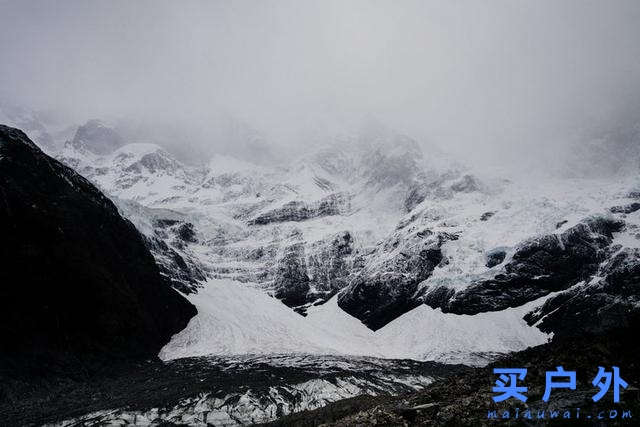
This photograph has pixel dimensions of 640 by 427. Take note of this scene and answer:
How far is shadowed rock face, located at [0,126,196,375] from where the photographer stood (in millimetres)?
88688

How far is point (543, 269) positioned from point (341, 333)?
251 feet

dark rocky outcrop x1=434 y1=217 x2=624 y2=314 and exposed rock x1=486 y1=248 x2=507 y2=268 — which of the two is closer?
dark rocky outcrop x1=434 y1=217 x2=624 y2=314

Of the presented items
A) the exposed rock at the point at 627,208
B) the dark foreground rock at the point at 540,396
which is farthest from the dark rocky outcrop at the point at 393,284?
the dark foreground rock at the point at 540,396

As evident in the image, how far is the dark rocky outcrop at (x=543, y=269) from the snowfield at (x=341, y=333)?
4.56 m

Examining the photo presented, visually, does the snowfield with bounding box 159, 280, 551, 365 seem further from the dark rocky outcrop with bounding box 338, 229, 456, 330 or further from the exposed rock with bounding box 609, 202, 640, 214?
the exposed rock with bounding box 609, 202, 640, 214

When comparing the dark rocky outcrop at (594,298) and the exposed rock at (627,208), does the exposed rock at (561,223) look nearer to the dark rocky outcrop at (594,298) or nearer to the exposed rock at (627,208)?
A: the exposed rock at (627,208)

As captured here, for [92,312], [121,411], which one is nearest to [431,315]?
[92,312]

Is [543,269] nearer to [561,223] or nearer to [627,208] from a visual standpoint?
[561,223]

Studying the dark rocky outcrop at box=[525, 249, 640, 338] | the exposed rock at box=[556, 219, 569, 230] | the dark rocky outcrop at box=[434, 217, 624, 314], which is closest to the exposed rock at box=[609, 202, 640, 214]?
the dark rocky outcrop at box=[434, 217, 624, 314]

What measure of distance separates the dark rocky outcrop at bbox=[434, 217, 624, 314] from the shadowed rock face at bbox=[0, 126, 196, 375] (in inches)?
4174

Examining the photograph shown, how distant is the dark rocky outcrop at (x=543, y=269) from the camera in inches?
6471

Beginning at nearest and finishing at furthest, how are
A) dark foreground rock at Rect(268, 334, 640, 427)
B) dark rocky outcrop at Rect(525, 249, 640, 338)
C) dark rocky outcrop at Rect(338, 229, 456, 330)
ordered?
Result: dark foreground rock at Rect(268, 334, 640, 427)
dark rocky outcrop at Rect(525, 249, 640, 338)
dark rocky outcrop at Rect(338, 229, 456, 330)

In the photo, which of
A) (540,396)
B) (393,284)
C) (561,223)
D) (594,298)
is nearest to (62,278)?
(540,396)

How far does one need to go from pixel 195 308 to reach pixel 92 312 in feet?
171
